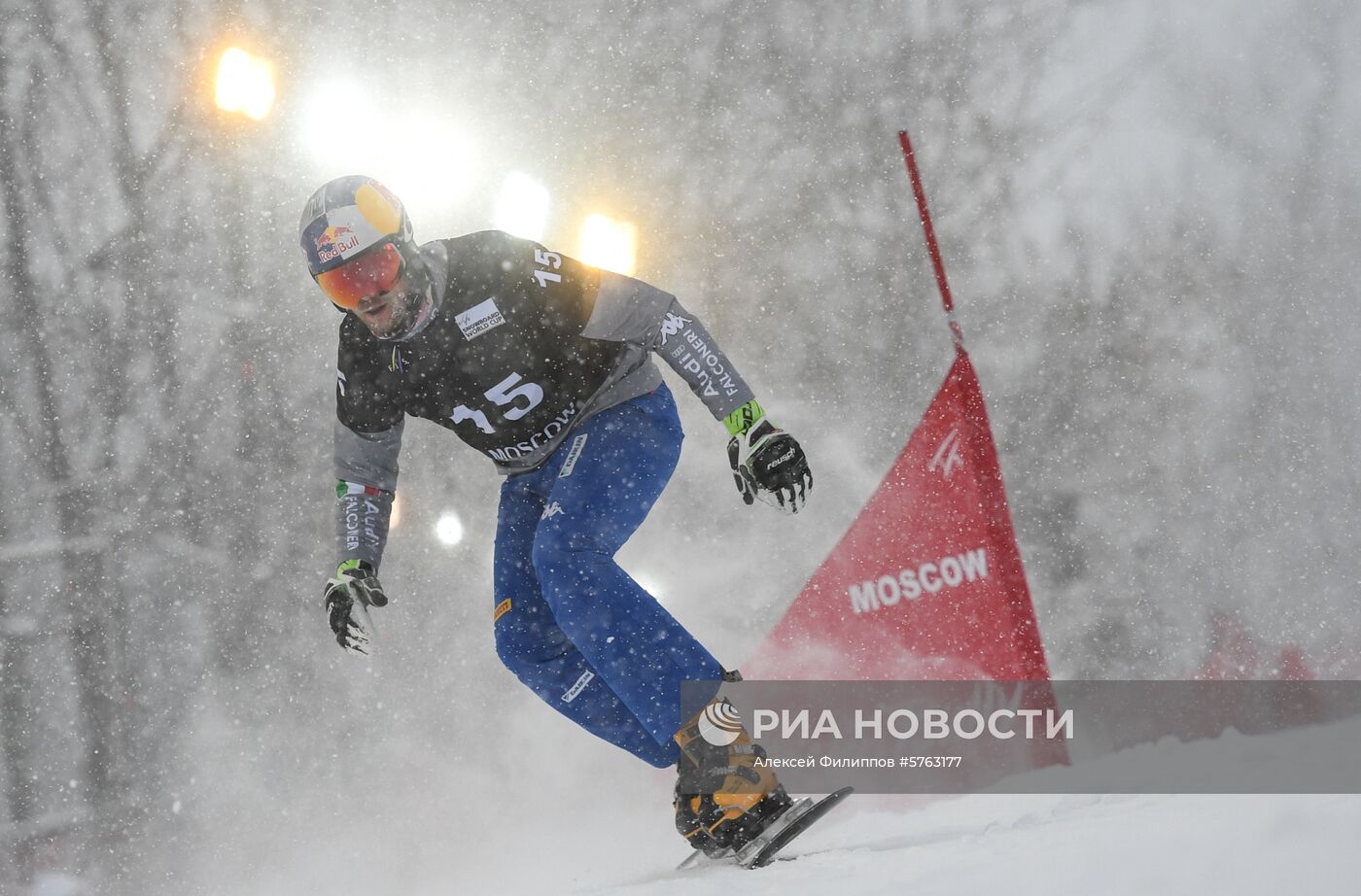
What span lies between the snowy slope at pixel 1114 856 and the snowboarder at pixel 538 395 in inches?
18.2

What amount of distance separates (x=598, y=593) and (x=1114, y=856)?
44.8 inches

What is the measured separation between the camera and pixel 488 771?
26.6 ft

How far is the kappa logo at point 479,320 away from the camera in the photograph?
272 centimetres

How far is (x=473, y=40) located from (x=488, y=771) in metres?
6.07

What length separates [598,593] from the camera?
2.42 m

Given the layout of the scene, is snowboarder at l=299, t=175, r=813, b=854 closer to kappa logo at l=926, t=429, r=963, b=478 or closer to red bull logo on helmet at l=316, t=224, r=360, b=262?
red bull logo on helmet at l=316, t=224, r=360, b=262

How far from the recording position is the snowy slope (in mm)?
1562

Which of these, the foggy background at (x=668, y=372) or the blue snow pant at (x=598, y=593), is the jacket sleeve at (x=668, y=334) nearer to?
the blue snow pant at (x=598, y=593)

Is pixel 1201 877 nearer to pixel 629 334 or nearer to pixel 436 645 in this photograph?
pixel 629 334

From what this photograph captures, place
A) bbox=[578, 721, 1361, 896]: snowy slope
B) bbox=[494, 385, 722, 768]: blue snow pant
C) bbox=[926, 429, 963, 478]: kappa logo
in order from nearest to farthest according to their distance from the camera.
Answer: bbox=[578, 721, 1361, 896]: snowy slope < bbox=[494, 385, 722, 768]: blue snow pant < bbox=[926, 429, 963, 478]: kappa logo

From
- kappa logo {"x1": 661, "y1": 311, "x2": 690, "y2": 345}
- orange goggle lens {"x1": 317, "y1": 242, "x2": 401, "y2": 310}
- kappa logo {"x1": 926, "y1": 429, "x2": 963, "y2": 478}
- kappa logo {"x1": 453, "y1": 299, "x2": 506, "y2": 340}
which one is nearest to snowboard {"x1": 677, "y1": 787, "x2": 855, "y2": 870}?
kappa logo {"x1": 661, "y1": 311, "x2": 690, "y2": 345}

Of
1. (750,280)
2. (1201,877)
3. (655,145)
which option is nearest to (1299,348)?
(750,280)

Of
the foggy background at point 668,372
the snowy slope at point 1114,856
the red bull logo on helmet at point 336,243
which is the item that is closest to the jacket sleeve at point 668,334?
the red bull logo on helmet at point 336,243

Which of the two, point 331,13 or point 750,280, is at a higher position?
point 331,13
